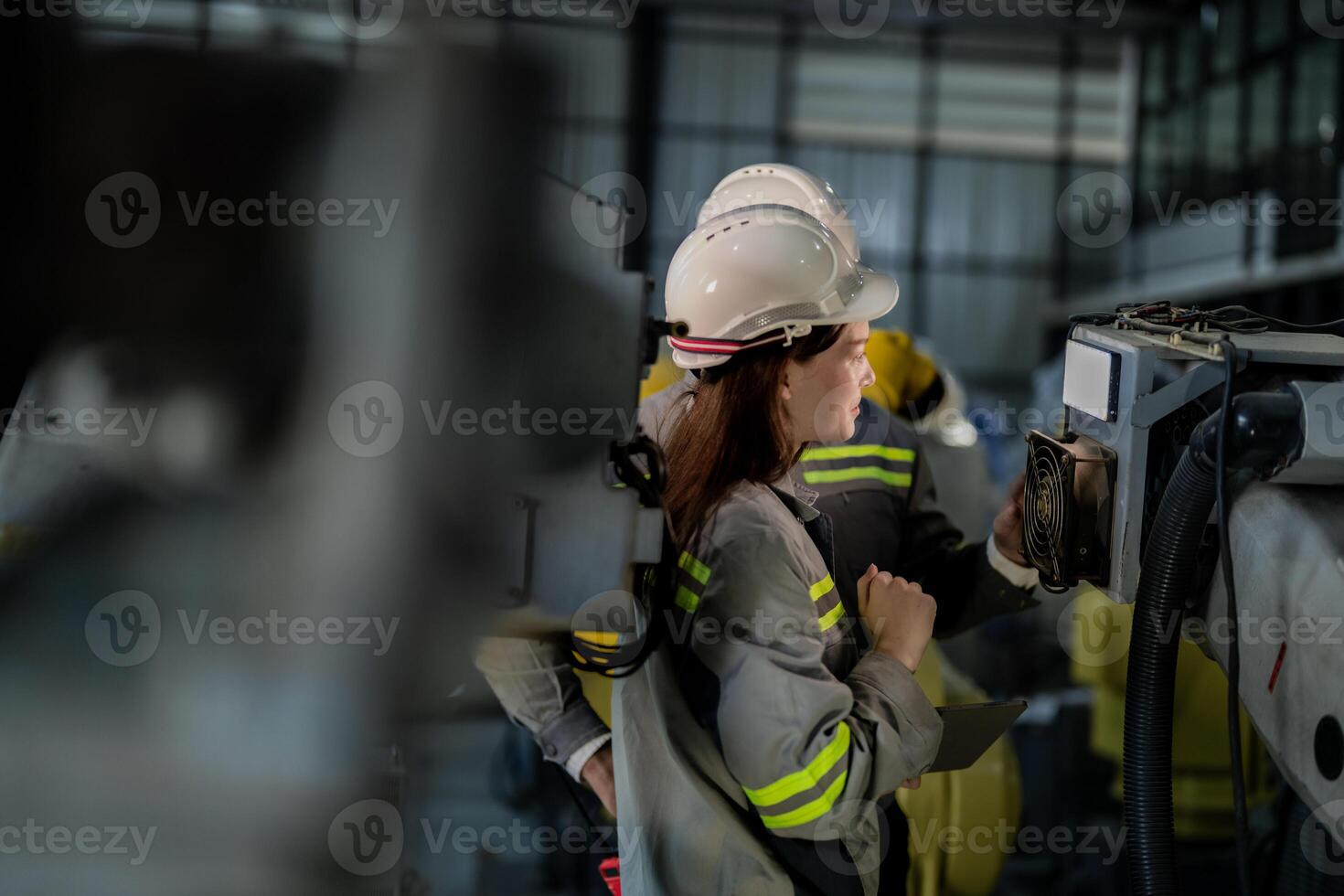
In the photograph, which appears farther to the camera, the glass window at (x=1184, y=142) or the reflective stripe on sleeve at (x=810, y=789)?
the glass window at (x=1184, y=142)

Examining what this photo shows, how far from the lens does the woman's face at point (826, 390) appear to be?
163 cm

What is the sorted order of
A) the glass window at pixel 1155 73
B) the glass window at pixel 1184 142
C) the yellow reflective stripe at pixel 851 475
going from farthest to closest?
the glass window at pixel 1155 73 → the glass window at pixel 1184 142 → the yellow reflective stripe at pixel 851 475

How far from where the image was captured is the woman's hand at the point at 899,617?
5.13 feet

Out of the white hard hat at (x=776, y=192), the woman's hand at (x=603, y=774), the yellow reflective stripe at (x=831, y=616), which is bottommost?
the woman's hand at (x=603, y=774)

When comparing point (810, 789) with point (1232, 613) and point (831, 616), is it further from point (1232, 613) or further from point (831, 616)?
point (1232, 613)

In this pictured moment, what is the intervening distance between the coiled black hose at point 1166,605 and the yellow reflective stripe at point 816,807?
0.43 m

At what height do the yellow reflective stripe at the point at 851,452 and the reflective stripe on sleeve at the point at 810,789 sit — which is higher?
the yellow reflective stripe at the point at 851,452

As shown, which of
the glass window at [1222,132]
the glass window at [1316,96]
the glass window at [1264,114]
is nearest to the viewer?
the glass window at [1316,96]

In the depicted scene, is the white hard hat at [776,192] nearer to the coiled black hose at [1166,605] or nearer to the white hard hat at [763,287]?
the white hard hat at [763,287]

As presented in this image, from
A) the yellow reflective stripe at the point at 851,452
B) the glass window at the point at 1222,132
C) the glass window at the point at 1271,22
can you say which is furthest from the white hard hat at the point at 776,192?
the glass window at the point at 1222,132

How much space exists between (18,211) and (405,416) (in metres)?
0.50

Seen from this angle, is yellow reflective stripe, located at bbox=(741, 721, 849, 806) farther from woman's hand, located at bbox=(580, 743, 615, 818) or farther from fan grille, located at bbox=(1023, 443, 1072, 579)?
woman's hand, located at bbox=(580, 743, 615, 818)

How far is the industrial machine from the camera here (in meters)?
1.31

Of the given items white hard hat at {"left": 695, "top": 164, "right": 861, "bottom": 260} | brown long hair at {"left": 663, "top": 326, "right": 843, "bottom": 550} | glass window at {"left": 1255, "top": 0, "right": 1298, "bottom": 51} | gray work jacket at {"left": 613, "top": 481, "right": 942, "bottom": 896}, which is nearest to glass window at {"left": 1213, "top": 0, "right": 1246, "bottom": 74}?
glass window at {"left": 1255, "top": 0, "right": 1298, "bottom": 51}
